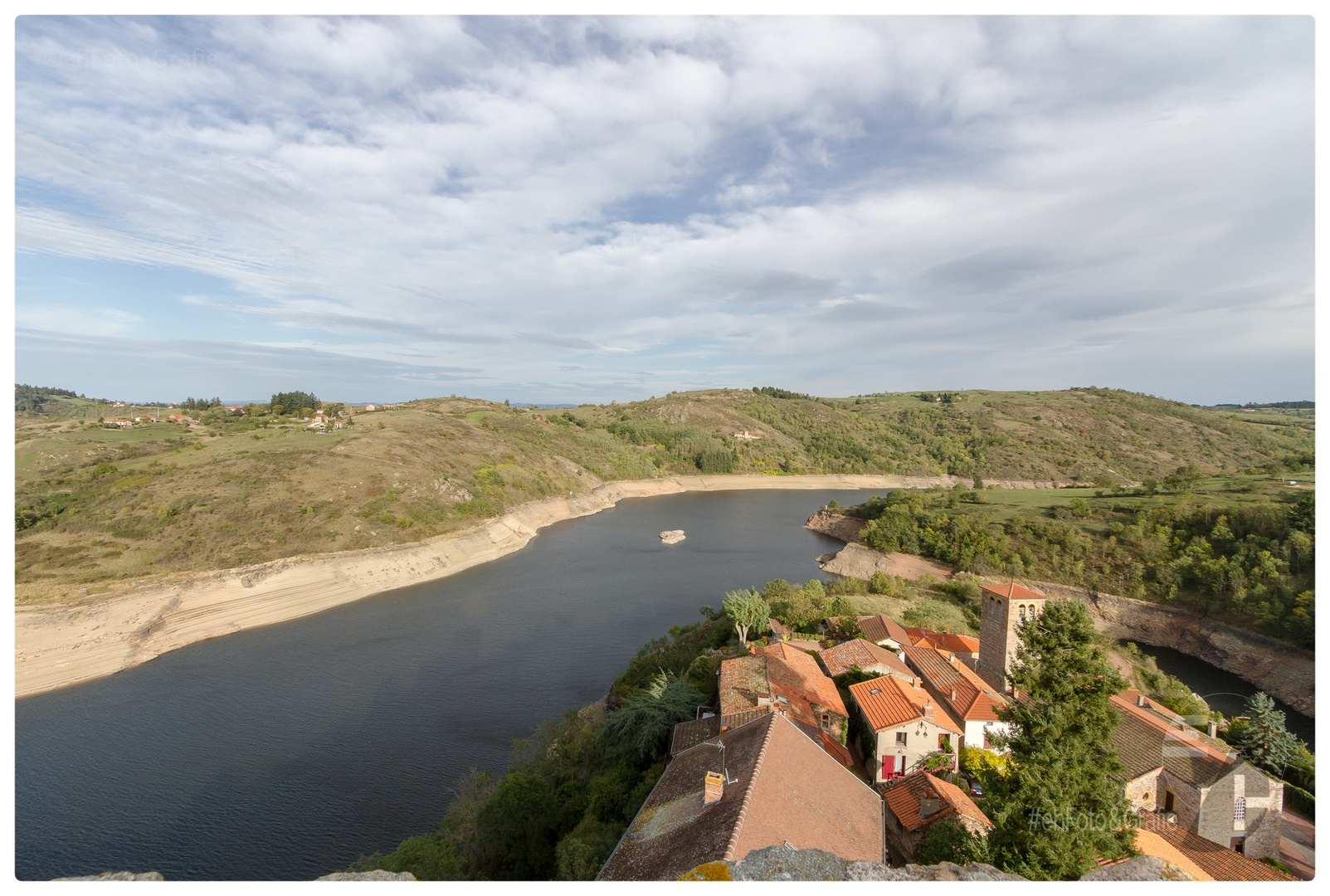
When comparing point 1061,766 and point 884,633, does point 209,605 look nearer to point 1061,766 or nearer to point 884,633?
point 884,633

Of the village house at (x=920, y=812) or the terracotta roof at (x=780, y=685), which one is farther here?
the terracotta roof at (x=780, y=685)

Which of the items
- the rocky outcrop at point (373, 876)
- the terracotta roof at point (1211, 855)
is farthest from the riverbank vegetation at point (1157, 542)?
the rocky outcrop at point (373, 876)

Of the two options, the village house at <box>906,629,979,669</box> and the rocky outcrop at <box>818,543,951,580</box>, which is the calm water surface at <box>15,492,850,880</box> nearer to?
the rocky outcrop at <box>818,543,951,580</box>

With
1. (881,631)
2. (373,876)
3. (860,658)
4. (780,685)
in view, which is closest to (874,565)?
(881,631)

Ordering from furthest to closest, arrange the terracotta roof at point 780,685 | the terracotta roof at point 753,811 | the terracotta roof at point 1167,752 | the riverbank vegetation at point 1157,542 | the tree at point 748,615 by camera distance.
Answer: the riverbank vegetation at point 1157,542
the tree at point 748,615
the terracotta roof at point 780,685
the terracotta roof at point 1167,752
the terracotta roof at point 753,811

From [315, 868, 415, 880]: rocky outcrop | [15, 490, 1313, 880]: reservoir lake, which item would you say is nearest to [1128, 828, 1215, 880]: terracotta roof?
[315, 868, 415, 880]: rocky outcrop

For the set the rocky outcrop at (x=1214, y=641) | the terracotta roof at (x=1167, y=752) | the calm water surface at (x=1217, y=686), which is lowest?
the calm water surface at (x=1217, y=686)

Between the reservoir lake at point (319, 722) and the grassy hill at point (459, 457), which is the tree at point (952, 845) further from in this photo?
the grassy hill at point (459, 457)

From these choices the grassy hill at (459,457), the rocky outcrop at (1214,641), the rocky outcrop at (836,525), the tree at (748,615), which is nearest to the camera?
the tree at (748,615)
